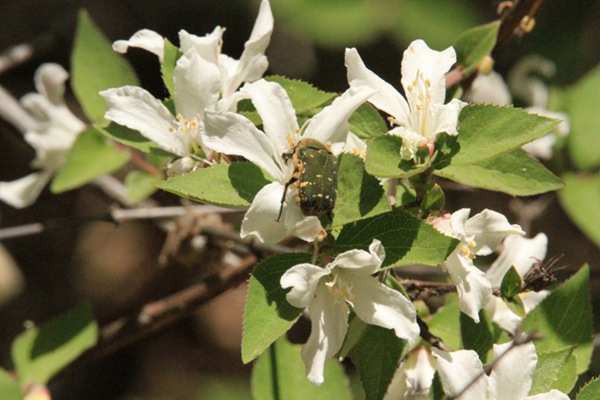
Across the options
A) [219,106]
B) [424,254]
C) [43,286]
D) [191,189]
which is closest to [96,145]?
[219,106]

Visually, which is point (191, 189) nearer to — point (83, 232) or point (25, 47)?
point (25, 47)

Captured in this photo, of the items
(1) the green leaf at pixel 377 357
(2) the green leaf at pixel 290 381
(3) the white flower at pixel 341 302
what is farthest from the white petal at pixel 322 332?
(2) the green leaf at pixel 290 381

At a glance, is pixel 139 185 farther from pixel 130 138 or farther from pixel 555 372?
pixel 555 372

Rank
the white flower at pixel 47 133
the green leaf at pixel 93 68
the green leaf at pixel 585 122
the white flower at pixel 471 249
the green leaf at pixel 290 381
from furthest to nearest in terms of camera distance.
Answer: the green leaf at pixel 585 122 < the white flower at pixel 47 133 < the green leaf at pixel 93 68 < the green leaf at pixel 290 381 < the white flower at pixel 471 249

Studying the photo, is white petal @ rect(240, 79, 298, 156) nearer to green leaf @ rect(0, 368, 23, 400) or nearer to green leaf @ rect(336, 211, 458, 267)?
green leaf @ rect(336, 211, 458, 267)

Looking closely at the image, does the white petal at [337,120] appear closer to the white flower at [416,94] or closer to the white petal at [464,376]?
the white flower at [416,94]

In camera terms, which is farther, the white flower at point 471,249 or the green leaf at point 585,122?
the green leaf at point 585,122
